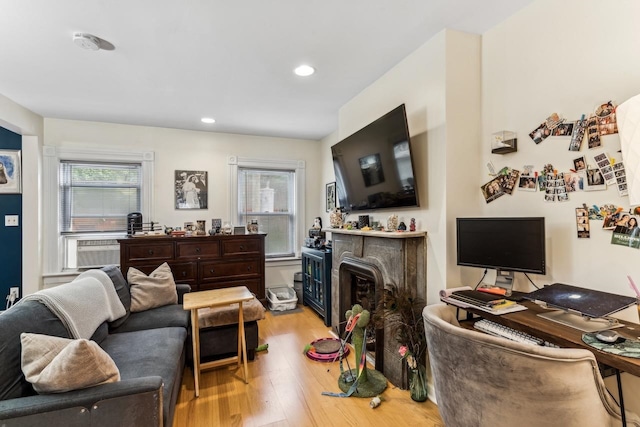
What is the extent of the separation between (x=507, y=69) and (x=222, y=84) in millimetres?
2315

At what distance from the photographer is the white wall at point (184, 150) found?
3.87m

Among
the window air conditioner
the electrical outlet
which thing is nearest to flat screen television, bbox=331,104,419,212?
the window air conditioner

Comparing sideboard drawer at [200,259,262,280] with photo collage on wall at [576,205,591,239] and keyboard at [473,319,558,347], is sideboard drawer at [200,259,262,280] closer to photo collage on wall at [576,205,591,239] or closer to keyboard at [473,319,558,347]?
keyboard at [473,319,558,347]

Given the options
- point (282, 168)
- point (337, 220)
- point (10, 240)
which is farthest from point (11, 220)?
point (337, 220)

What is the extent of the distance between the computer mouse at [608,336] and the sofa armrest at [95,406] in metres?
1.91

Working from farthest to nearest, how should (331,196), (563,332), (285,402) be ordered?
1. (331,196)
2. (285,402)
3. (563,332)

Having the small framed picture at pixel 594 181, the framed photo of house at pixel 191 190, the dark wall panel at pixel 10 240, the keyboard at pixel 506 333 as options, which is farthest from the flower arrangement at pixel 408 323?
the dark wall panel at pixel 10 240

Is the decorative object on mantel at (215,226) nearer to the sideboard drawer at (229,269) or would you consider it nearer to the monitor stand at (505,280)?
the sideboard drawer at (229,269)

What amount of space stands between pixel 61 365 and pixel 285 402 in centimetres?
142

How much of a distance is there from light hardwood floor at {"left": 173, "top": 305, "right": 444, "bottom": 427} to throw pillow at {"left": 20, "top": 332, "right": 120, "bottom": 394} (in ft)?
Result: 2.90

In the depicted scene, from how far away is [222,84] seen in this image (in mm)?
2834

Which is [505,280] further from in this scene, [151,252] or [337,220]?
[151,252]

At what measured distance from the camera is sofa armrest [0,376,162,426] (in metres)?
1.21

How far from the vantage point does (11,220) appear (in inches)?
140
